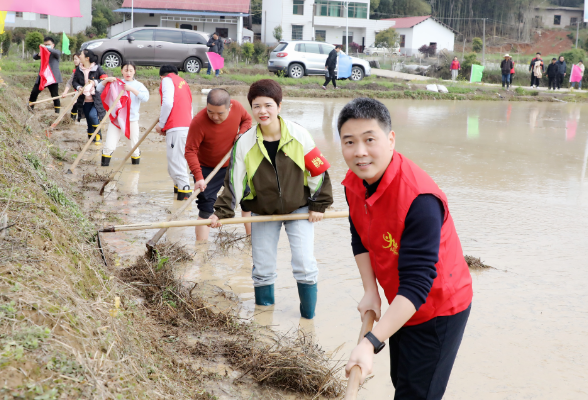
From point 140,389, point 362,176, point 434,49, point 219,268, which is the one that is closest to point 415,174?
point 362,176

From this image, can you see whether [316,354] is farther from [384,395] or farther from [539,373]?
[539,373]

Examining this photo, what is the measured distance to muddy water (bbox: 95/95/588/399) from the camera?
3580 mm

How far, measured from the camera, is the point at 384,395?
327 cm

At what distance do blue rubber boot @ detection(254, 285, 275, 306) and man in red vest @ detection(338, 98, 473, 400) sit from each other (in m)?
2.07

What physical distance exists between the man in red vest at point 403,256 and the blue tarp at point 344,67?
21.7 meters

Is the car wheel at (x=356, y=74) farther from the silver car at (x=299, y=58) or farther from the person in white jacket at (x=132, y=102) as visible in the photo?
the person in white jacket at (x=132, y=102)

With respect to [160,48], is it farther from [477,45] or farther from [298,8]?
[477,45]

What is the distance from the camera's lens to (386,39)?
45281mm

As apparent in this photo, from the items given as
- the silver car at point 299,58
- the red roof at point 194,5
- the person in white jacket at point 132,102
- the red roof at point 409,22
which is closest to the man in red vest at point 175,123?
the person in white jacket at point 132,102

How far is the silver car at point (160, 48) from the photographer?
65.8 feet

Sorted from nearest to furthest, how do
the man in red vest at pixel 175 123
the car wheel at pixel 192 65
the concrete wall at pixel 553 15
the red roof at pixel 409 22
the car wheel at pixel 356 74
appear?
the man in red vest at pixel 175 123, the car wheel at pixel 192 65, the car wheel at pixel 356 74, the red roof at pixel 409 22, the concrete wall at pixel 553 15

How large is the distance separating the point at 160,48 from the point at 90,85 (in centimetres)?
1212

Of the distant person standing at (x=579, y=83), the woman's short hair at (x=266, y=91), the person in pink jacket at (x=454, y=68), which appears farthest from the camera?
the person in pink jacket at (x=454, y=68)

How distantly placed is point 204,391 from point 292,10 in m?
45.7
